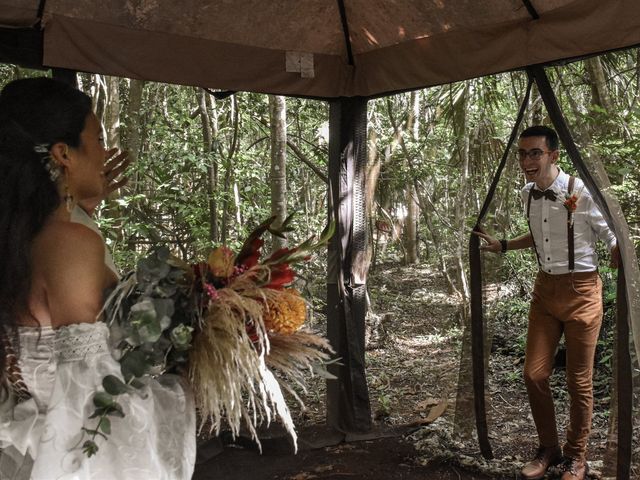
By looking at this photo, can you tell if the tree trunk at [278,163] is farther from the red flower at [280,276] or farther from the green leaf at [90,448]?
the green leaf at [90,448]

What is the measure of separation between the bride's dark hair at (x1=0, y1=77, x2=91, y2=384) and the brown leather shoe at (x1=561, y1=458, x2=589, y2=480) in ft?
9.72

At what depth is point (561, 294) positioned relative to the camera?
3.51 meters

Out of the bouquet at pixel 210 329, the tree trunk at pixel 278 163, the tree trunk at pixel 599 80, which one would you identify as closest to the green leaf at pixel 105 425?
the bouquet at pixel 210 329

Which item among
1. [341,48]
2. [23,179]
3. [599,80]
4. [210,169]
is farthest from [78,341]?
[210,169]

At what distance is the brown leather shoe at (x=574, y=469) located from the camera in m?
3.49

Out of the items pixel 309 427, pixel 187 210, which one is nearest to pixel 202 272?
pixel 309 427

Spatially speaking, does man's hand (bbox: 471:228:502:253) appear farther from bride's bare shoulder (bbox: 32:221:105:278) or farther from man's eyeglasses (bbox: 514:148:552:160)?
bride's bare shoulder (bbox: 32:221:105:278)

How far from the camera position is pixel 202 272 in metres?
Result: 1.71

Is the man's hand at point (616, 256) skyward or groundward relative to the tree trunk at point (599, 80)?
groundward

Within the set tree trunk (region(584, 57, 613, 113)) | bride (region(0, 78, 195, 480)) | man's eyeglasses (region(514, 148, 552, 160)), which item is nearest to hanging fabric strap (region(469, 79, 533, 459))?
man's eyeglasses (region(514, 148, 552, 160))

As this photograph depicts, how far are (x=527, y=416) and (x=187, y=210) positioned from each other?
346cm

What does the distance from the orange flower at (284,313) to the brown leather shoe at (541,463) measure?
96.2 inches

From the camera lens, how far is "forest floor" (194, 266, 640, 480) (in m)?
3.89

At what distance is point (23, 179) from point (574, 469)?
3.14 m
